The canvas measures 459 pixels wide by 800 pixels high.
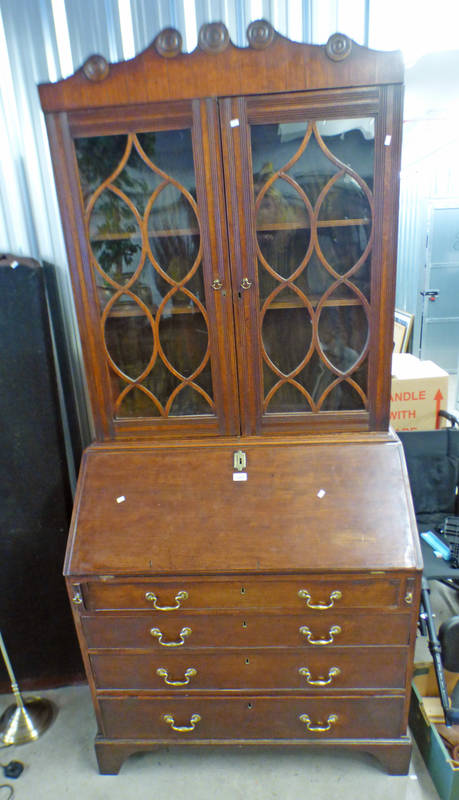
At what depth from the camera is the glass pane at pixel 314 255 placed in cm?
137

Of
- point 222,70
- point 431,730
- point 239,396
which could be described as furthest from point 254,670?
point 222,70

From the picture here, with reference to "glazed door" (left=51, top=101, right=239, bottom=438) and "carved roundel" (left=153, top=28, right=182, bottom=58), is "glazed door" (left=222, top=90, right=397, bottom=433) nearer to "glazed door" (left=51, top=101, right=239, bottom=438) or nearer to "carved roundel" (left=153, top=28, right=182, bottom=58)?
"glazed door" (left=51, top=101, right=239, bottom=438)

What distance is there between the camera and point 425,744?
1643mm

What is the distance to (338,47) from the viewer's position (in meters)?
1.25

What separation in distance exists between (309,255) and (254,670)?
50.3 inches

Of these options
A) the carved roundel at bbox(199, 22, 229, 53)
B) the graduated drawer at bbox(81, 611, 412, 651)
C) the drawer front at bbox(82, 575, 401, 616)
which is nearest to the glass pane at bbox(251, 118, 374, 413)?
the carved roundel at bbox(199, 22, 229, 53)

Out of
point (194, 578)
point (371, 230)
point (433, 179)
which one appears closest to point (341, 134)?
point (371, 230)

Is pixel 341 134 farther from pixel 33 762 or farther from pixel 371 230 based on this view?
pixel 33 762

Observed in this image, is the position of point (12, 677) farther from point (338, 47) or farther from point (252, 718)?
point (338, 47)

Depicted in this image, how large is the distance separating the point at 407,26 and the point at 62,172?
141 cm

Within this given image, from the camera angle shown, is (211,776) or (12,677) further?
(12,677)

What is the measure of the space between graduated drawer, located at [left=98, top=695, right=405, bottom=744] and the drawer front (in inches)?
A: 13.7

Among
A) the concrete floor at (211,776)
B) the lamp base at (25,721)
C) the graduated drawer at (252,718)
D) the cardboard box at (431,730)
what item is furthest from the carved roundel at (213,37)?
the lamp base at (25,721)

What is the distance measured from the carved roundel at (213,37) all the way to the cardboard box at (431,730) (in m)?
1.98
